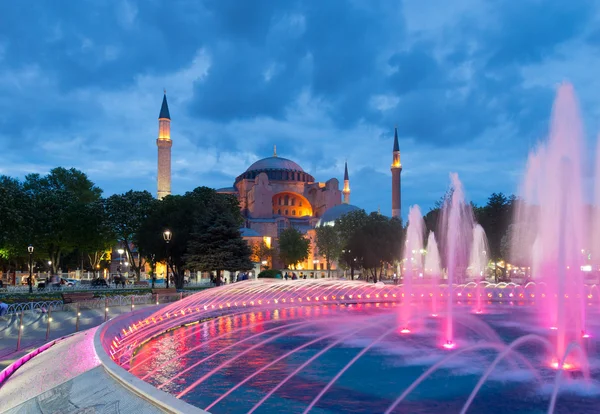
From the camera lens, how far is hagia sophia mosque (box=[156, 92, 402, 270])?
73119 mm

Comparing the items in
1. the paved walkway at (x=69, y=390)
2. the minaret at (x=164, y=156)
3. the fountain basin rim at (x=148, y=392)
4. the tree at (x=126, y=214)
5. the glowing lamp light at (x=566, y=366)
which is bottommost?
the glowing lamp light at (x=566, y=366)

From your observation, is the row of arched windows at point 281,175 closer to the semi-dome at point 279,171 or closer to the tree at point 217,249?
the semi-dome at point 279,171

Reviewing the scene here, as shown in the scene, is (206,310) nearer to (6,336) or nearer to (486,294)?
(6,336)

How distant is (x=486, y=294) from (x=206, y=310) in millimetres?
14209

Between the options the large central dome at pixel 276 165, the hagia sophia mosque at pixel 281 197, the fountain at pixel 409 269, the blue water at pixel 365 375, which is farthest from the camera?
the large central dome at pixel 276 165

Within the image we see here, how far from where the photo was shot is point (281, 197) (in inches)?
3812

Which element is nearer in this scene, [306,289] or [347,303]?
[347,303]

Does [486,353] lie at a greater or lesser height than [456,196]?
lesser

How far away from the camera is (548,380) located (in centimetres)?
817

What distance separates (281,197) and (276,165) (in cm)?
791

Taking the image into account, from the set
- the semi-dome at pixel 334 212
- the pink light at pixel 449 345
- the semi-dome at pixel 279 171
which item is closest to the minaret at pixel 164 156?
the semi-dome at pixel 334 212

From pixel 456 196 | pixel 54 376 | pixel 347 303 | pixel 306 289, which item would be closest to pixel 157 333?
pixel 54 376

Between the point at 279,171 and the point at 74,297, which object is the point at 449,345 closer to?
the point at 74,297

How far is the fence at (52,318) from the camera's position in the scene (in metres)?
11.2
